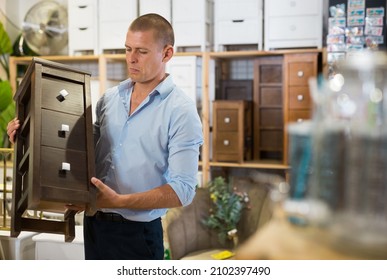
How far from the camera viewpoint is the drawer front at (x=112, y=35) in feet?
7.07

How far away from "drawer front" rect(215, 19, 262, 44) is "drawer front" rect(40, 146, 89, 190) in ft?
2.37

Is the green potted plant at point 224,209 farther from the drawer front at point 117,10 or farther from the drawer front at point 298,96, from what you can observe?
the drawer front at point 117,10

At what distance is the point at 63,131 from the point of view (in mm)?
1666

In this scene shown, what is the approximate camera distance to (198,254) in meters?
2.16

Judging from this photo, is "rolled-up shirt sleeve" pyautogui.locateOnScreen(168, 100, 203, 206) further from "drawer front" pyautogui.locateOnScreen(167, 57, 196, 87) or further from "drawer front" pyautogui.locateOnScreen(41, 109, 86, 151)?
"drawer front" pyautogui.locateOnScreen(167, 57, 196, 87)

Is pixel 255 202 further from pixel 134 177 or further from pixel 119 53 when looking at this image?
pixel 119 53

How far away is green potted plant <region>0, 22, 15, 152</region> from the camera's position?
7.55 feet

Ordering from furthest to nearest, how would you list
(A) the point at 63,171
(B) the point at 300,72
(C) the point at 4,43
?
(C) the point at 4,43 → (B) the point at 300,72 → (A) the point at 63,171

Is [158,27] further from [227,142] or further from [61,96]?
[227,142]

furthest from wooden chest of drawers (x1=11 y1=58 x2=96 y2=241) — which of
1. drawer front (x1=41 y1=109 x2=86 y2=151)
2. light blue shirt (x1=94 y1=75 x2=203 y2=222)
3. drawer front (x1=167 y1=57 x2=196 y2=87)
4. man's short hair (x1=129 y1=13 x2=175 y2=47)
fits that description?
drawer front (x1=167 y1=57 x2=196 y2=87)

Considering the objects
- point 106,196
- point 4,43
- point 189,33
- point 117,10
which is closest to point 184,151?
point 106,196

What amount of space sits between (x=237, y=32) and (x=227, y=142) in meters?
0.37

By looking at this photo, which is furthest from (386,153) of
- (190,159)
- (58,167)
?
(58,167)

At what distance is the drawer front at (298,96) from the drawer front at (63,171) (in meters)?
0.61
